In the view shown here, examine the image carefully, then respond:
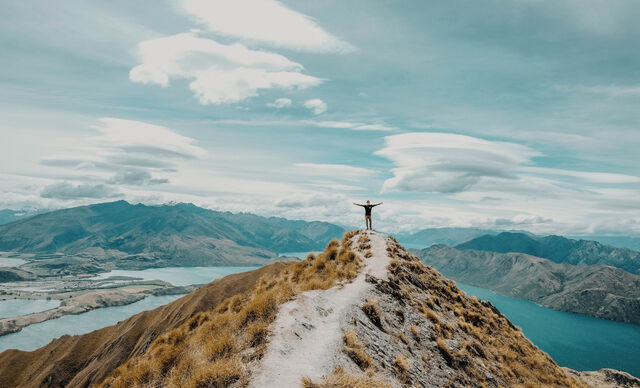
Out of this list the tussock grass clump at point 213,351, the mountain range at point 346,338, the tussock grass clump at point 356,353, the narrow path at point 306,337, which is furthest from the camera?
the tussock grass clump at point 356,353

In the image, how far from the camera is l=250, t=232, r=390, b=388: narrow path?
11.4 metres

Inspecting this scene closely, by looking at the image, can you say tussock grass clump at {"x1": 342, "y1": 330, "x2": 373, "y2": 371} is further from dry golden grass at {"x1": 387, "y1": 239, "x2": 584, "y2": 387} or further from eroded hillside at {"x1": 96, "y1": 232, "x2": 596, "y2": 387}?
dry golden grass at {"x1": 387, "y1": 239, "x2": 584, "y2": 387}

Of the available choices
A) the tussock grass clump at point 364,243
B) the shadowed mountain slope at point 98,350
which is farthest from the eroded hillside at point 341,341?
the shadowed mountain slope at point 98,350

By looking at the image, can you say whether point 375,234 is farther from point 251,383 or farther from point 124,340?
point 124,340

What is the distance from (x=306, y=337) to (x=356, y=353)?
251 cm

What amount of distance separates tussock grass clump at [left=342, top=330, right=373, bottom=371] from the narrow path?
37 centimetres

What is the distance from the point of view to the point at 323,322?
54.5 ft

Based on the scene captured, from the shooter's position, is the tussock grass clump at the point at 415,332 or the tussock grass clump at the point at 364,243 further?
the tussock grass clump at the point at 364,243

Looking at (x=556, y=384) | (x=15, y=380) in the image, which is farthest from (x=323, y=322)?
(x=15, y=380)

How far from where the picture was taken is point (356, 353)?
14.1m

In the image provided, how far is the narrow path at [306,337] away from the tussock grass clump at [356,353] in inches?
14.5

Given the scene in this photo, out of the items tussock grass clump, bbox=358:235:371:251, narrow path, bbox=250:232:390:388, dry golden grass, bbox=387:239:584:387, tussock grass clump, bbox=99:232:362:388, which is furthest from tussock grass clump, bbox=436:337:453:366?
tussock grass clump, bbox=358:235:371:251

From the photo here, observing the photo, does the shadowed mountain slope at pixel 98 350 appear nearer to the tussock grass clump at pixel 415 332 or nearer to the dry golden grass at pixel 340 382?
the tussock grass clump at pixel 415 332

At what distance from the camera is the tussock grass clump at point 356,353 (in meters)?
13.9
